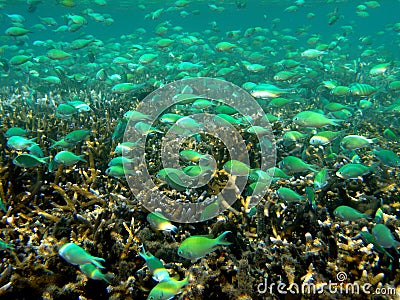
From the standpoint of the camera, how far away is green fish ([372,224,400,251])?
2.44 meters

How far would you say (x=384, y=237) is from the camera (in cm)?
245

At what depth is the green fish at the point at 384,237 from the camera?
2.44 m

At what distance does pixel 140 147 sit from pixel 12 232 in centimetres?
224

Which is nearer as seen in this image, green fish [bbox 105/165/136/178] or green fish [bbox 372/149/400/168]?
green fish [bbox 105/165/136/178]

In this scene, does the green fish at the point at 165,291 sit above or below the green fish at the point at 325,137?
below

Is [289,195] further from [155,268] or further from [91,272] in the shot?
[91,272]

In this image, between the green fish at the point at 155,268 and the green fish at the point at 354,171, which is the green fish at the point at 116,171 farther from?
the green fish at the point at 354,171

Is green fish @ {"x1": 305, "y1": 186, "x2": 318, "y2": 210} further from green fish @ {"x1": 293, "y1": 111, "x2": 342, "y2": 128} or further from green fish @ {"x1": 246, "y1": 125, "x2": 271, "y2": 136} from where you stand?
green fish @ {"x1": 293, "y1": 111, "x2": 342, "y2": 128}

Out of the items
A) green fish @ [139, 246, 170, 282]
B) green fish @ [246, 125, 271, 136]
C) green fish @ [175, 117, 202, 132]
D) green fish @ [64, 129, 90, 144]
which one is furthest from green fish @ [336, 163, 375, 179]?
green fish @ [64, 129, 90, 144]

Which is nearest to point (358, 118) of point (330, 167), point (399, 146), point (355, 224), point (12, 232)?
point (399, 146)

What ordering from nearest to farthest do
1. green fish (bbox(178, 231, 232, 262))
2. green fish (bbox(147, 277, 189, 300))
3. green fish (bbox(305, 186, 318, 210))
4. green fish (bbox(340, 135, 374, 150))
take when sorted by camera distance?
green fish (bbox(147, 277, 189, 300))
green fish (bbox(178, 231, 232, 262))
green fish (bbox(305, 186, 318, 210))
green fish (bbox(340, 135, 374, 150))

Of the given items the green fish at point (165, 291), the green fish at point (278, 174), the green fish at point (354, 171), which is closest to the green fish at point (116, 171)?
the green fish at point (165, 291)

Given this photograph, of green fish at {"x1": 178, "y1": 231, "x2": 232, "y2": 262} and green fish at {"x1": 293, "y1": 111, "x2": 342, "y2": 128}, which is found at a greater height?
green fish at {"x1": 293, "y1": 111, "x2": 342, "y2": 128}

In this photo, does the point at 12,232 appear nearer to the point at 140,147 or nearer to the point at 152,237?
the point at 152,237
